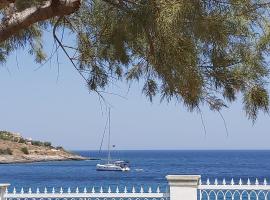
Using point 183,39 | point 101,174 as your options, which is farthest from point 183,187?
point 101,174

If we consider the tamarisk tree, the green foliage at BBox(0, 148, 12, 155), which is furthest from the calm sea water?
the tamarisk tree

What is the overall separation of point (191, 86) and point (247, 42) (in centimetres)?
60

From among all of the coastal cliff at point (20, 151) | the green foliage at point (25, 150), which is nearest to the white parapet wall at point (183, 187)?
the coastal cliff at point (20, 151)

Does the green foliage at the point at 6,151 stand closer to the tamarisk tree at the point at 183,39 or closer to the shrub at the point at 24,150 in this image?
the shrub at the point at 24,150

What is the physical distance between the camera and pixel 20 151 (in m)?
87.5

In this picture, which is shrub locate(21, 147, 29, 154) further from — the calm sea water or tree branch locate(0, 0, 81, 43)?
tree branch locate(0, 0, 81, 43)

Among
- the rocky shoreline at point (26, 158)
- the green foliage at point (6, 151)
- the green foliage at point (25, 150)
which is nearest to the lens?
the rocky shoreline at point (26, 158)

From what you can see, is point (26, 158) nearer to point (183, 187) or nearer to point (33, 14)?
point (183, 187)

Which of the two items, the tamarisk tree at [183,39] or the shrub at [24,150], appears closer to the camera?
the tamarisk tree at [183,39]

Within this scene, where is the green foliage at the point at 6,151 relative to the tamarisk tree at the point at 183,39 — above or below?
above

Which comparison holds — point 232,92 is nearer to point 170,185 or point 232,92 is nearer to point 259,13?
point 259,13

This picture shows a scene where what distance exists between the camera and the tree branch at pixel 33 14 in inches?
194

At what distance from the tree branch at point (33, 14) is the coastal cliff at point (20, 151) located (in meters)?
79.1

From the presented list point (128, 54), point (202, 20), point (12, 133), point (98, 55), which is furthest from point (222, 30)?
point (12, 133)
